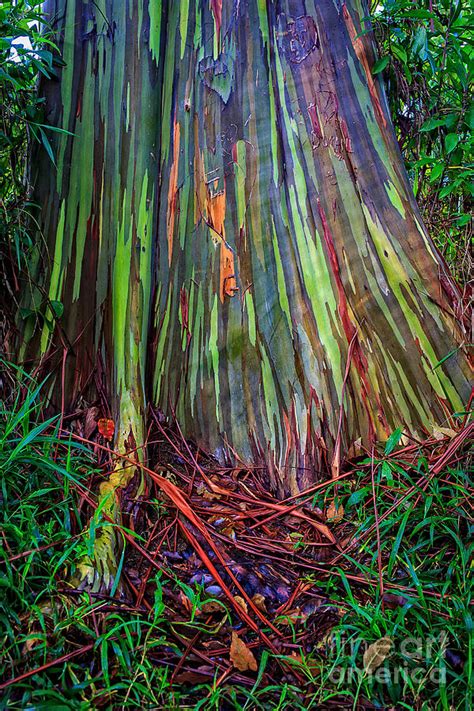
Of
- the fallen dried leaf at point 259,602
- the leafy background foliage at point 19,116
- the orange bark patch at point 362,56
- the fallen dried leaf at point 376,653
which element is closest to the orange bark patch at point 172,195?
the leafy background foliage at point 19,116

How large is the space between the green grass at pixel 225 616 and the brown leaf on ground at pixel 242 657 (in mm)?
19

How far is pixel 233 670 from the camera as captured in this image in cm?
123

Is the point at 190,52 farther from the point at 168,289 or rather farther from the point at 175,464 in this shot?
the point at 175,464

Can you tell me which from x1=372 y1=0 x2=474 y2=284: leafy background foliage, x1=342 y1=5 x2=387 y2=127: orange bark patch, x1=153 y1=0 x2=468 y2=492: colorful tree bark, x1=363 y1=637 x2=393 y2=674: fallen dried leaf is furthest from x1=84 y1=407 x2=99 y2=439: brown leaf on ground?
x1=372 y1=0 x2=474 y2=284: leafy background foliage

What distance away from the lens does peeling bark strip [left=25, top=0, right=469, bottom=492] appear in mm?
1854

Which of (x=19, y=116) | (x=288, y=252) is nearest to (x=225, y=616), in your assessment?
(x=288, y=252)

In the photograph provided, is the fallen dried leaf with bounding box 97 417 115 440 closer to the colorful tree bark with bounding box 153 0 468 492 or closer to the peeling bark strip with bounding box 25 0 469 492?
the peeling bark strip with bounding box 25 0 469 492

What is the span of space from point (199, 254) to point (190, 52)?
2.73 ft

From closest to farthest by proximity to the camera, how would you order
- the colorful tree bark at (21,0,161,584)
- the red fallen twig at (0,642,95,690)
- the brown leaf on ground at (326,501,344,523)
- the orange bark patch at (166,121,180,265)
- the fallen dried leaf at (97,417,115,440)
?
1. the red fallen twig at (0,642,95,690)
2. the brown leaf on ground at (326,501,344,523)
3. the fallen dried leaf at (97,417,115,440)
4. the colorful tree bark at (21,0,161,584)
5. the orange bark patch at (166,121,180,265)

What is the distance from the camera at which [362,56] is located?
6.93 ft

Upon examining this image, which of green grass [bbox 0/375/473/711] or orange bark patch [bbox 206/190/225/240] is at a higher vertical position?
orange bark patch [bbox 206/190/225/240]

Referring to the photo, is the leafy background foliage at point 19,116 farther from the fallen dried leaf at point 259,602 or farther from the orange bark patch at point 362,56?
the fallen dried leaf at point 259,602

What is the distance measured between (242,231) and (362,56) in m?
0.91

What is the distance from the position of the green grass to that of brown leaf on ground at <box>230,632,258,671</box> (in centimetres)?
2
